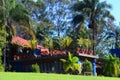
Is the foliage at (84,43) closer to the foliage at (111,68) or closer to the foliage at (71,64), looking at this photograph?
the foliage at (111,68)

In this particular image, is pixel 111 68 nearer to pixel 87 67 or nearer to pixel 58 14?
pixel 87 67

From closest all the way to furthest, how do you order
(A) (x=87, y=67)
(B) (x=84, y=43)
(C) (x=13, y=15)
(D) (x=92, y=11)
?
1. (A) (x=87, y=67)
2. (C) (x=13, y=15)
3. (D) (x=92, y=11)
4. (B) (x=84, y=43)

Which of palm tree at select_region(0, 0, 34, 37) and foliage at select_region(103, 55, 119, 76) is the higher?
palm tree at select_region(0, 0, 34, 37)

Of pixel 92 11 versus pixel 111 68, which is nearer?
pixel 111 68

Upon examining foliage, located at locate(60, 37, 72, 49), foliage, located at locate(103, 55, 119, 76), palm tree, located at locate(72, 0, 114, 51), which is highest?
palm tree, located at locate(72, 0, 114, 51)

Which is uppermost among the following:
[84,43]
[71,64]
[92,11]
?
[92,11]

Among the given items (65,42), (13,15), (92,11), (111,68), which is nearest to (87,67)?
(111,68)

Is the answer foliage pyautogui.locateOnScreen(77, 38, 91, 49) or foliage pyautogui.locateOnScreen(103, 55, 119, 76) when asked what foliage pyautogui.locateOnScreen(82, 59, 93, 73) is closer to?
foliage pyautogui.locateOnScreen(103, 55, 119, 76)

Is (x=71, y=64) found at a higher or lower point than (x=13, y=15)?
lower

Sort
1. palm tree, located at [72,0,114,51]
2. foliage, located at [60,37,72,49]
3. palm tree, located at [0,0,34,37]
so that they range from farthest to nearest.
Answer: palm tree, located at [72,0,114,51] < foliage, located at [60,37,72,49] < palm tree, located at [0,0,34,37]

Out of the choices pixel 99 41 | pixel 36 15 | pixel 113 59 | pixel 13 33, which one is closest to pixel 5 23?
pixel 13 33

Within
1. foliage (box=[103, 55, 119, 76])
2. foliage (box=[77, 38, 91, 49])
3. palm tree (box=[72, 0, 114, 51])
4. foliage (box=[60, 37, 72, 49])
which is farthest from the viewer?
foliage (box=[77, 38, 91, 49])

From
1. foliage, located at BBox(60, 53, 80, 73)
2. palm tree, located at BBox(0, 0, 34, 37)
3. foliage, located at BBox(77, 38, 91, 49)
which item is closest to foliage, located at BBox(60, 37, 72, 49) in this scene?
foliage, located at BBox(77, 38, 91, 49)

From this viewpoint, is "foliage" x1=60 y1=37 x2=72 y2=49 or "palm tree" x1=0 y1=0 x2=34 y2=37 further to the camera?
"foliage" x1=60 y1=37 x2=72 y2=49
